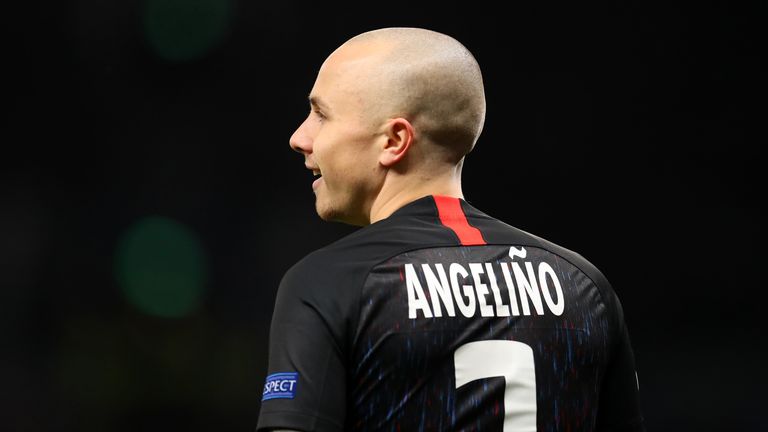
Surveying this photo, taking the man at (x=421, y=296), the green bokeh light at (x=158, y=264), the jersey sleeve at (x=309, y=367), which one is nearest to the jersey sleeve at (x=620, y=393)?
the man at (x=421, y=296)

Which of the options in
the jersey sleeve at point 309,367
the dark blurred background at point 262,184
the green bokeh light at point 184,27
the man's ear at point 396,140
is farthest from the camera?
the green bokeh light at point 184,27

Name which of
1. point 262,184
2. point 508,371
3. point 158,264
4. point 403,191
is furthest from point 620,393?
point 158,264

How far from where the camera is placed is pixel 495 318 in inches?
40.9

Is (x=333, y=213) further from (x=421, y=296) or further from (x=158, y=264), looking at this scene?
(x=158, y=264)

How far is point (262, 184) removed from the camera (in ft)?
10.2

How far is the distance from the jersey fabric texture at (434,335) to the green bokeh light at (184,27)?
2170mm

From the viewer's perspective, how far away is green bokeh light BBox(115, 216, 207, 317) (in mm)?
3051

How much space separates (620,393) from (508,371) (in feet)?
0.76

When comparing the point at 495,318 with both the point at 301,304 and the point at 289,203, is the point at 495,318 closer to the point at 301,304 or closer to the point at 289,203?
the point at 301,304

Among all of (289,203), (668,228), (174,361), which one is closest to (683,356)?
(668,228)

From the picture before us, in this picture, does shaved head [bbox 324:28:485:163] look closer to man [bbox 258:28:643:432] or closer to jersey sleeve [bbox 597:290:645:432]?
man [bbox 258:28:643:432]

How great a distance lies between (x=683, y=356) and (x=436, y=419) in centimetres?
240

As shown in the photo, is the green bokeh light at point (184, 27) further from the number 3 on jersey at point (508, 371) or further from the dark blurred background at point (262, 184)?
the number 3 on jersey at point (508, 371)

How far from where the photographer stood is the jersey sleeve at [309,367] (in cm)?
97
